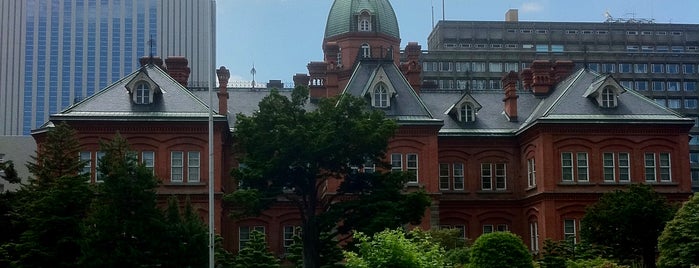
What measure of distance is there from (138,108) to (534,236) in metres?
23.3

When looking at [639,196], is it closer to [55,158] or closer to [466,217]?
[466,217]

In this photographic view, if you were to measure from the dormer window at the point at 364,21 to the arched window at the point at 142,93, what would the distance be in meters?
27.0

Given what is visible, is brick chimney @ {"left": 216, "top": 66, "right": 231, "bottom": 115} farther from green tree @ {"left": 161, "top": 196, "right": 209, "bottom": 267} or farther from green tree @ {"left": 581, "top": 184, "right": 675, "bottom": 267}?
green tree @ {"left": 581, "top": 184, "right": 675, "bottom": 267}

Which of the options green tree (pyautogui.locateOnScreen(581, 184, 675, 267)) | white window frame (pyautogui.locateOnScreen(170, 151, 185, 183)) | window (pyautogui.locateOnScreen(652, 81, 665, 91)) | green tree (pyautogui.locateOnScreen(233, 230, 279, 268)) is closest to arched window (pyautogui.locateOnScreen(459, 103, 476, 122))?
green tree (pyautogui.locateOnScreen(581, 184, 675, 267))

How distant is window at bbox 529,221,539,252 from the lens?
2234 inches

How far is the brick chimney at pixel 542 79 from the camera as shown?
63.4 meters

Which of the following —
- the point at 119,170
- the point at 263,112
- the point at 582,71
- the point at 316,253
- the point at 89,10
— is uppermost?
the point at 89,10

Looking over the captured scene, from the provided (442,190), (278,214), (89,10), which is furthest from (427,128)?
(89,10)

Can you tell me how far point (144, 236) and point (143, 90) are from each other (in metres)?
16.9

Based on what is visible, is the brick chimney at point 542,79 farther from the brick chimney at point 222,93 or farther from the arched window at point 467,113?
the brick chimney at point 222,93

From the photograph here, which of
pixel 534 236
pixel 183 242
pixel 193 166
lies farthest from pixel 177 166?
pixel 534 236

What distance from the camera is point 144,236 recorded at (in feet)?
125

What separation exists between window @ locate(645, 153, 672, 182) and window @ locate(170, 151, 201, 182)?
24.7 m

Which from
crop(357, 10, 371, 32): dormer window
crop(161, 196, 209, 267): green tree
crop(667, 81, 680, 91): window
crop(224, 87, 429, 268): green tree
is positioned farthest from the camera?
crop(667, 81, 680, 91): window
